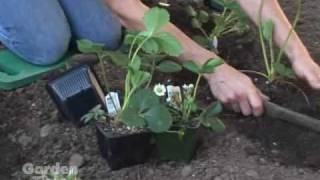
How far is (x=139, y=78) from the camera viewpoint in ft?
6.09

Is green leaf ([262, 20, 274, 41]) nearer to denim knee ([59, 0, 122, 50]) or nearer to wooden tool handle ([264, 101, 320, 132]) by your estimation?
wooden tool handle ([264, 101, 320, 132])

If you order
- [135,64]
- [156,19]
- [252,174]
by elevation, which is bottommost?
[252,174]

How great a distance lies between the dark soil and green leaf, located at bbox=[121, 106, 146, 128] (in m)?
0.16

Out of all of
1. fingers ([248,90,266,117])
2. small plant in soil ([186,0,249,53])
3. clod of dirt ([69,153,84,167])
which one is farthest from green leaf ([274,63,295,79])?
clod of dirt ([69,153,84,167])

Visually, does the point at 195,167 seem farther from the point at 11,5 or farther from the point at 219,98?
the point at 11,5

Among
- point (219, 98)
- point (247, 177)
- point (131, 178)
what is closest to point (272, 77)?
point (219, 98)

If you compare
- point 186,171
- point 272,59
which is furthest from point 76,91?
point 272,59

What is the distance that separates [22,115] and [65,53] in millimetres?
261

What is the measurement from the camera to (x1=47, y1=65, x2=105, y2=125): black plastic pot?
6.68 feet

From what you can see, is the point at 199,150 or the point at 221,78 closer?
the point at 199,150

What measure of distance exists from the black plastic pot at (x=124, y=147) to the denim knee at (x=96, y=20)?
1.51 ft

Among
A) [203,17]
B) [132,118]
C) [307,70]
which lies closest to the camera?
[132,118]

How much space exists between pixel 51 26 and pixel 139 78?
51 centimetres

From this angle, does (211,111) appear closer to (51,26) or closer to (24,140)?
(24,140)
